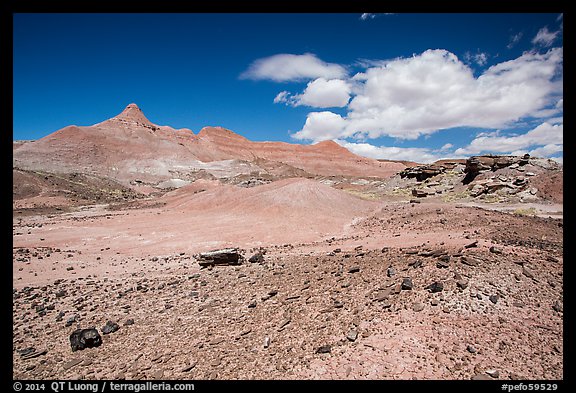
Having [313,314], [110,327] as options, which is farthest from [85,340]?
[313,314]

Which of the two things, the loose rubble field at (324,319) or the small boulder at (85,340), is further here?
the small boulder at (85,340)

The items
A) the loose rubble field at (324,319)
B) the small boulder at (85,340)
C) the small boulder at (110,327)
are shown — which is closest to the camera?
the loose rubble field at (324,319)

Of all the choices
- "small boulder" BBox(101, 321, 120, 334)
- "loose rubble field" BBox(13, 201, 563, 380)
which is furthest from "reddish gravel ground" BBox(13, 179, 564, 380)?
"small boulder" BBox(101, 321, 120, 334)

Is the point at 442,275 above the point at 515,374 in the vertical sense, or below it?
above

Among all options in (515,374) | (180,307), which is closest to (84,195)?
(180,307)

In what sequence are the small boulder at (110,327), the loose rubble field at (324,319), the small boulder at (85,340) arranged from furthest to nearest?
the small boulder at (110,327) < the small boulder at (85,340) < the loose rubble field at (324,319)

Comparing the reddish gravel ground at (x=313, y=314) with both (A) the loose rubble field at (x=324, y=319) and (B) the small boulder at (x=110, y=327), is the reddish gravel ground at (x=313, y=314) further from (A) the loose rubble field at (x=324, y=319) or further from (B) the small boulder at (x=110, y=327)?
(B) the small boulder at (x=110, y=327)

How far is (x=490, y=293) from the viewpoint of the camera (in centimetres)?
548

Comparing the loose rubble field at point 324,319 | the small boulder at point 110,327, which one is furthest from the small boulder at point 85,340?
the small boulder at point 110,327

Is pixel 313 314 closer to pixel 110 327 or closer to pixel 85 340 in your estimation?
pixel 110 327

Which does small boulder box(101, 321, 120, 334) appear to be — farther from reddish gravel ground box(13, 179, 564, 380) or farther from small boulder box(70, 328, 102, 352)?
small boulder box(70, 328, 102, 352)
